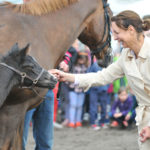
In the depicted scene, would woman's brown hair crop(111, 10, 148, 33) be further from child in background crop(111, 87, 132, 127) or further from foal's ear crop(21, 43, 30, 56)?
child in background crop(111, 87, 132, 127)

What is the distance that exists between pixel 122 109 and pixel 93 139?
1.54 meters

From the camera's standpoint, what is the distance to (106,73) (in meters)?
2.91

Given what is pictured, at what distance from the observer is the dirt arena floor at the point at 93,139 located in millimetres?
5082

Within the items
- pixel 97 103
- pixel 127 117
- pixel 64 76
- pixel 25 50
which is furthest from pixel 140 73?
pixel 97 103

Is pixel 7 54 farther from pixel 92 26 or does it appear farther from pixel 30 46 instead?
pixel 92 26

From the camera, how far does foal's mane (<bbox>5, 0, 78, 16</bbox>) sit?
9.27ft

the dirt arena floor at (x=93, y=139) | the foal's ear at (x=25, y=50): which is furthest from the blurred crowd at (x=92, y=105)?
the foal's ear at (x=25, y=50)

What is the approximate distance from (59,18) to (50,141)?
53.0 inches

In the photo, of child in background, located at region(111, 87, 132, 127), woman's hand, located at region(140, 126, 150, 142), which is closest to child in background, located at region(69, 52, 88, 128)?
child in background, located at region(111, 87, 132, 127)

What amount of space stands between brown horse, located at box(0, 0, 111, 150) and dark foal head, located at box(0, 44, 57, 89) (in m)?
0.10

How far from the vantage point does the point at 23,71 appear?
2576 millimetres

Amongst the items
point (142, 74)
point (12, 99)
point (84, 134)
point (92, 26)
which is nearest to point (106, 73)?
point (142, 74)

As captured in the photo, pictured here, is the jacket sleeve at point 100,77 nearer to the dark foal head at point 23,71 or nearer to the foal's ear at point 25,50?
the dark foal head at point 23,71

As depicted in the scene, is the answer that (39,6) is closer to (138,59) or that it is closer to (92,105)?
(138,59)
